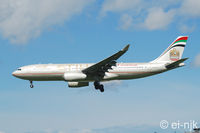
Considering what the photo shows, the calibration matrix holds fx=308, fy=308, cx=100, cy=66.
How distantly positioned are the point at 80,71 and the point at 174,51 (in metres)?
12.8

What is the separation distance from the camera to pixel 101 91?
132ft

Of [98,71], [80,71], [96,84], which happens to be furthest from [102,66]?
[96,84]

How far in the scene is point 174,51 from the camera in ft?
134

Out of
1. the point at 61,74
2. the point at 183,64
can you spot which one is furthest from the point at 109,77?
the point at 183,64

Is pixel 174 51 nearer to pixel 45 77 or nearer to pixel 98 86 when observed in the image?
pixel 98 86

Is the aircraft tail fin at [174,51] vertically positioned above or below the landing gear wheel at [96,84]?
above

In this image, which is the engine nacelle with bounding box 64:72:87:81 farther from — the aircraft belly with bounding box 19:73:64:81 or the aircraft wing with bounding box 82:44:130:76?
the aircraft belly with bounding box 19:73:64:81

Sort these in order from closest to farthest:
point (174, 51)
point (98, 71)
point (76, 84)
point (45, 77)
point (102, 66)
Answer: point (102, 66) → point (98, 71) → point (45, 77) → point (174, 51) → point (76, 84)

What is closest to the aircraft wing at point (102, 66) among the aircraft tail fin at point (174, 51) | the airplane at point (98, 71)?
the airplane at point (98, 71)

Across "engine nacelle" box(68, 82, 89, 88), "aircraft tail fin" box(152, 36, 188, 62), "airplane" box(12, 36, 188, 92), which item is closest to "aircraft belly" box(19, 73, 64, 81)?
"airplane" box(12, 36, 188, 92)

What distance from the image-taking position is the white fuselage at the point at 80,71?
37938 mm

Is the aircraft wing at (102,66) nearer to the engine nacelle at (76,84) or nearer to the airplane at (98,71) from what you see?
the airplane at (98,71)

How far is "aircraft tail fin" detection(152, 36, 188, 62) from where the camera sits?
40131 mm

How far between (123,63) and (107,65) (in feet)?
9.93
